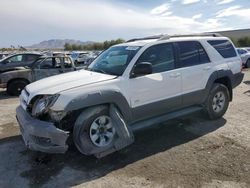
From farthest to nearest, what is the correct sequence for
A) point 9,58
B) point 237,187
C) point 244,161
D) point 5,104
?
point 9,58, point 5,104, point 244,161, point 237,187

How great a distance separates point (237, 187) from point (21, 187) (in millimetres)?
2834

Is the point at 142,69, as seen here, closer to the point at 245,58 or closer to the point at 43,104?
the point at 43,104

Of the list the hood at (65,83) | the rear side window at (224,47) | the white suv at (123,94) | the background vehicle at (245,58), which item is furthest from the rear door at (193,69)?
the background vehicle at (245,58)

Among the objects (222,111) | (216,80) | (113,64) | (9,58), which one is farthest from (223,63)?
(9,58)

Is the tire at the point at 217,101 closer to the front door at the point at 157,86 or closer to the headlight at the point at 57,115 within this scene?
the front door at the point at 157,86

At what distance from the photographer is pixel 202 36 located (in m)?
6.61

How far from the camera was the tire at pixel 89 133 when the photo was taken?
4402mm

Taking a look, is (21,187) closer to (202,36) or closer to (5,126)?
(5,126)

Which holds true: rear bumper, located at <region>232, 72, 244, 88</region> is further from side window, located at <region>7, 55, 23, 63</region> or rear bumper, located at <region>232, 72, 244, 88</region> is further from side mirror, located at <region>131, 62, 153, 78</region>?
side window, located at <region>7, 55, 23, 63</region>

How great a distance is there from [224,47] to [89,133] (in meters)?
4.09

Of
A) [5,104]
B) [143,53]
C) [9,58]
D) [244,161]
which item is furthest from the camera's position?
[9,58]

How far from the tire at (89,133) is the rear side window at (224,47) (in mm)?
3305

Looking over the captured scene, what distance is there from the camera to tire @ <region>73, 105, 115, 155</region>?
4.40 m

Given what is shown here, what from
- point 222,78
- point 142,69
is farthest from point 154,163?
point 222,78
